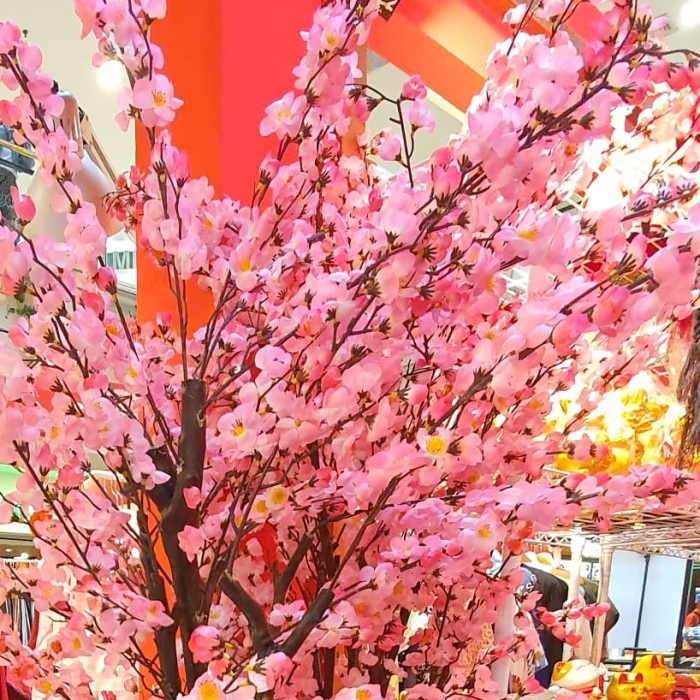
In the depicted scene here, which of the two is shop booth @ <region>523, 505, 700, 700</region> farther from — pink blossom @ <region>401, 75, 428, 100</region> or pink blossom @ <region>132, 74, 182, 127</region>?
pink blossom @ <region>132, 74, 182, 127</region>

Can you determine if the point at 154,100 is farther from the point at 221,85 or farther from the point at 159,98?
the point at 221,85

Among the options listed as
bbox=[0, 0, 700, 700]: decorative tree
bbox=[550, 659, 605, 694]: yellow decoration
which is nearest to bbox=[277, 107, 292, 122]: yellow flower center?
bbox=[0, 0, 700, 700]: decorative tree

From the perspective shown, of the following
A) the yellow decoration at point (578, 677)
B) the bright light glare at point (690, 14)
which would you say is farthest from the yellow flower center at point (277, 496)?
the bright light glare at point (690, 14)

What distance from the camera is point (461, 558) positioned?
0.58 metres

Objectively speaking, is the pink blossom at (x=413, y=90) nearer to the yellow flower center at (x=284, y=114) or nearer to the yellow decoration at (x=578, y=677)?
the yellow flower center at (x=284, y=114)

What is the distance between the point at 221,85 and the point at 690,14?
2.01 metres

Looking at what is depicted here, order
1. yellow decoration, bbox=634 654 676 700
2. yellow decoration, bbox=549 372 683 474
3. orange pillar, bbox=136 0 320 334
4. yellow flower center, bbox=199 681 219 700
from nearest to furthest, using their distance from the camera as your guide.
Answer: yellow flower center, bbox=199 681 219 700, orange pillar, bbox=136 0 320 334, yellow decoration, bbox=549 372 683 474, yellow decoration, bbox=634 654 676 700

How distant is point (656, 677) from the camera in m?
1.27

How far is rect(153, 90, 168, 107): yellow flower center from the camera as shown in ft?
1.82

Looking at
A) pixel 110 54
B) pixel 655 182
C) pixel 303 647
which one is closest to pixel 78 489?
pixel 303 647

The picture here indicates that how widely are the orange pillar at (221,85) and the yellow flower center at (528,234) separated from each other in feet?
1.59

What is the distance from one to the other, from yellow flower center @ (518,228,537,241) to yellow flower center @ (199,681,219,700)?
34cm

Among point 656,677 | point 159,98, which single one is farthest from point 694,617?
point 159,98

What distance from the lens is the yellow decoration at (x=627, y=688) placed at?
1266mm
